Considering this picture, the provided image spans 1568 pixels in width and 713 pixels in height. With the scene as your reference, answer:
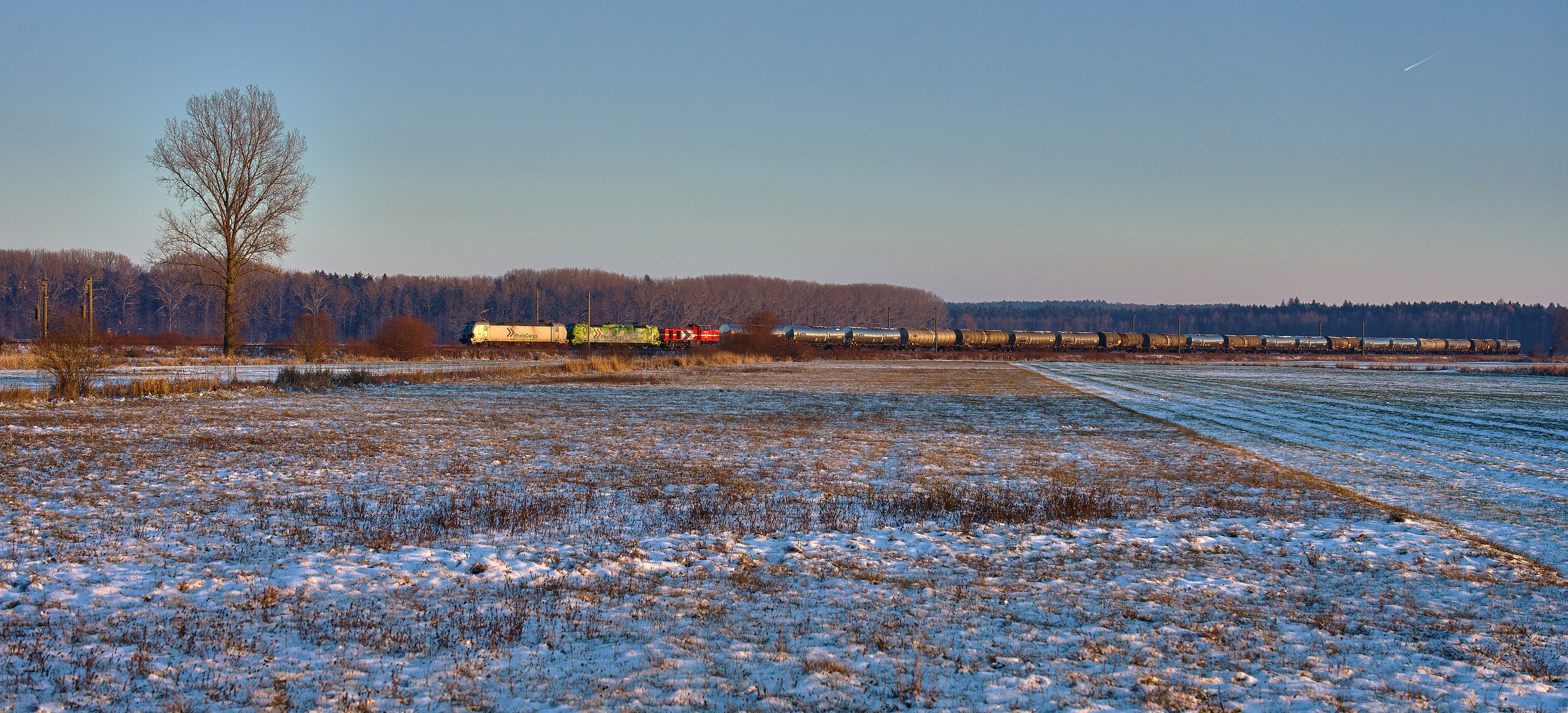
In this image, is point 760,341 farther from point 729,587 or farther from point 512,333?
point 729,587

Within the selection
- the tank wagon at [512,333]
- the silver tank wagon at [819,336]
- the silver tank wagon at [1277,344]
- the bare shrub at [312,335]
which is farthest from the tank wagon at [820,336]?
the silver tank wagon at [1277,344]

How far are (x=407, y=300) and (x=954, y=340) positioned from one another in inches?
4231

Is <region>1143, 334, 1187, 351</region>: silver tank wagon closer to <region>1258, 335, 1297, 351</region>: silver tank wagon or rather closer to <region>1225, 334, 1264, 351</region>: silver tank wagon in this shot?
<region>1225, 334, 1264, 351</region>: silver tank wagon

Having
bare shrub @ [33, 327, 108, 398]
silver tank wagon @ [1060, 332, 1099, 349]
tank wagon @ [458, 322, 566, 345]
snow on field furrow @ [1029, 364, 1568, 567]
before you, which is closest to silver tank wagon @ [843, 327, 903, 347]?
silver tank wagon @ [1060, 332, 1099, 349]

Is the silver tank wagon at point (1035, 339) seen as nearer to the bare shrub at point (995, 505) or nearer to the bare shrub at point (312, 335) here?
the bare shrub at point (312, 335)

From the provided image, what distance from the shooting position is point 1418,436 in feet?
53.4

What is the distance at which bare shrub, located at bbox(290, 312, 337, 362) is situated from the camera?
43531 mm

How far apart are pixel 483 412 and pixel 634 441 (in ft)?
19.9

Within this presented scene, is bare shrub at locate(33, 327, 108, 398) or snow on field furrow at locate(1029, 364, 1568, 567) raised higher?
bare shrub at locate(33, 327, 108, 398)

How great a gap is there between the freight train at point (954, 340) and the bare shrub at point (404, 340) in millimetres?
23085

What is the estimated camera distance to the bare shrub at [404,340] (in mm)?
49688

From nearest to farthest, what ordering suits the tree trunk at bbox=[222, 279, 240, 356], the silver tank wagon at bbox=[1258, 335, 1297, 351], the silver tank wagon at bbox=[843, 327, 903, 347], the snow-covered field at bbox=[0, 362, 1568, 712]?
the snow-covered field at bbox=[0, 362, 1568, 712]
the tree trunk at bbox=[222, 279, 240, 356]
the silver tank wagon at bbox=[843, 327, 903, 347]
the silver tank wagon at bbox=[1258, 335, 1297, 351]

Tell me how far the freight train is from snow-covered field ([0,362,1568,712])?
60785mm

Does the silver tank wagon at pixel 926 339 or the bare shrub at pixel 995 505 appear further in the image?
the silver tank wagon at pixel 926 339
